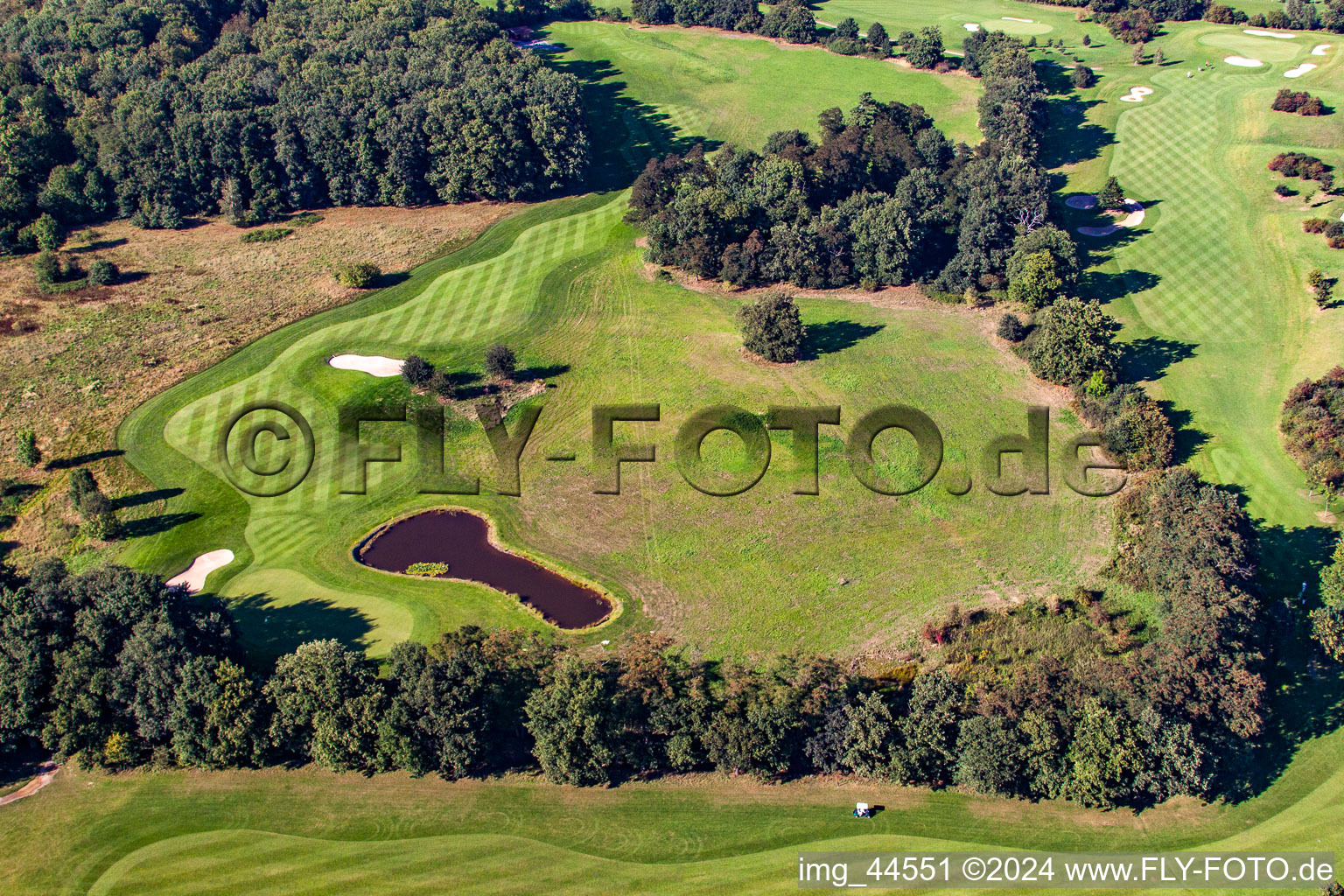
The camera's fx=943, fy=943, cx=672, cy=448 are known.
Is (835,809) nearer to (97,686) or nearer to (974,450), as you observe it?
(974,450)

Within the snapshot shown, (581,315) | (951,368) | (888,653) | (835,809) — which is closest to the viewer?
(835,809)

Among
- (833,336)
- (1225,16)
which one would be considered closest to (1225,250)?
(833,336)

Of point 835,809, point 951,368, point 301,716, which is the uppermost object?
point 951,368

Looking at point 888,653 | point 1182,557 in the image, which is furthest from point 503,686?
point 1182,557

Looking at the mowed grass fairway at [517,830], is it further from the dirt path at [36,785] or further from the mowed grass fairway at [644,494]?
the mowed grass fairway at [644,494]

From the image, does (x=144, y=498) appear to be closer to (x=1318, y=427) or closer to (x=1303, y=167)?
(x=1318, y=427)

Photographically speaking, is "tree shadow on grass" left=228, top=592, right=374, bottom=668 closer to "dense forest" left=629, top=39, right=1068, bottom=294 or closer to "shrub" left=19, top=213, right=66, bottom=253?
"dense forest" left=629, top=39, right=1068, bottom=294
